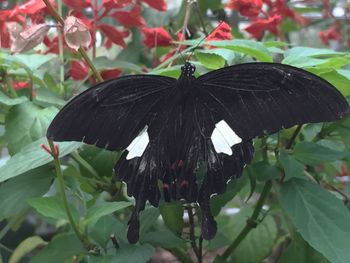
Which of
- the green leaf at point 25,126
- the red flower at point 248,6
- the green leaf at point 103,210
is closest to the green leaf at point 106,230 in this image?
the green leaf at point 103,210

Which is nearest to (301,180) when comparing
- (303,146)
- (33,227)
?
(303,146)

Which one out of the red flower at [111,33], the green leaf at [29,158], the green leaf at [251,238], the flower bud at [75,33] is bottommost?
the green leaf at [251,238]

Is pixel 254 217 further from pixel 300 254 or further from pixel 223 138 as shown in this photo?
pixel 223 138

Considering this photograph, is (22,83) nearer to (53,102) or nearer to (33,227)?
(53,102)

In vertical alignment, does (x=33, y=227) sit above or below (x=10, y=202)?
below

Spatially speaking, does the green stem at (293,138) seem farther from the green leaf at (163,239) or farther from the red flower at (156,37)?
the red flower at (156,37)

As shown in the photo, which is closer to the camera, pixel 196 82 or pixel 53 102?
pixel 196 82
